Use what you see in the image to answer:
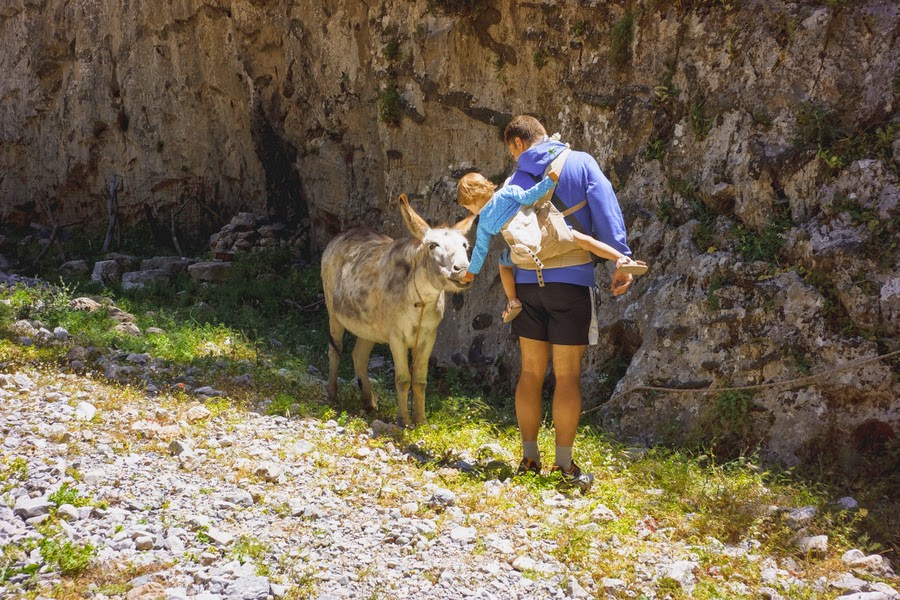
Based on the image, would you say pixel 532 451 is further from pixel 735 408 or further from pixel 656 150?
pixel 656 150

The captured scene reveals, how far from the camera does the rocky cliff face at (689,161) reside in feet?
20.6

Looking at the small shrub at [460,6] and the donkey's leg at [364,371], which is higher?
the small shrub at [460,6]

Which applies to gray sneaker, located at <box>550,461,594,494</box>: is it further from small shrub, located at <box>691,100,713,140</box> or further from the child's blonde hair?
small shrub, located at <box>691,100,713,140</box>

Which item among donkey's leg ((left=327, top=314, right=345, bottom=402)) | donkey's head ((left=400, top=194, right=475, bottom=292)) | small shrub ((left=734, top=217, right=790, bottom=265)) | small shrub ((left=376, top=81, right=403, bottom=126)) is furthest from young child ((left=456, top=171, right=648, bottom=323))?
small shrub ((left=376, top=81, right=403, bottom=126))

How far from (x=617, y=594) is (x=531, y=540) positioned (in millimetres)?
681

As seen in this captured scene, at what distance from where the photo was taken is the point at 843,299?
627 cm

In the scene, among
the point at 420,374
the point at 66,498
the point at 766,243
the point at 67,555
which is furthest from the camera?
the point at 420,374

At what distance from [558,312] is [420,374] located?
2.05m

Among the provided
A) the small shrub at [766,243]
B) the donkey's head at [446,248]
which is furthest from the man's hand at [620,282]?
the small shrub at [766,243]

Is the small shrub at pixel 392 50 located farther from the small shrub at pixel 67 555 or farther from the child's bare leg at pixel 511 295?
the small shrub at pixel 67 555

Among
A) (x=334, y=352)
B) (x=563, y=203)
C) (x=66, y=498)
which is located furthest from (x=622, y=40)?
(x=66, y=498)

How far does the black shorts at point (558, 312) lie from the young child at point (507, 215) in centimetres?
11

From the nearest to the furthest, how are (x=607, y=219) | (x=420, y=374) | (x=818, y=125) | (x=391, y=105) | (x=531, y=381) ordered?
(x=607, y=219) → (x=531, y=381) → (x=818, y=125) → (x=420, y=374) → (x=391, y=105)

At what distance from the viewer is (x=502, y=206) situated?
5258 mm
